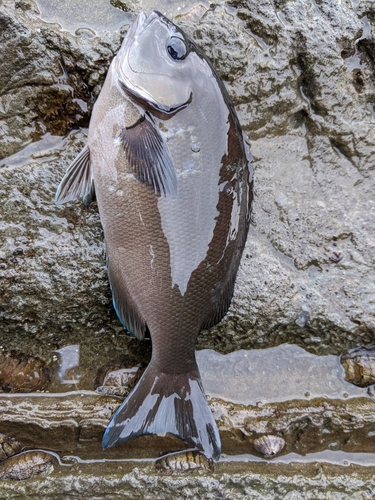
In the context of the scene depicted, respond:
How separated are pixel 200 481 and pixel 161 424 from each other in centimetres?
56

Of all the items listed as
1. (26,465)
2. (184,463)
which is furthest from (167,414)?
(26,465)

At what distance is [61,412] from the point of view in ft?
9.80

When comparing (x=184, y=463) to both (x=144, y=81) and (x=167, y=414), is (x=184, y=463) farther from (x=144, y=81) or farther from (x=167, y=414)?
(x=144, y=81)

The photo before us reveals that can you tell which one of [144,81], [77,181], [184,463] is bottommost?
[184,463]

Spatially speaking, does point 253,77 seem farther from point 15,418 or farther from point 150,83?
point 15,418

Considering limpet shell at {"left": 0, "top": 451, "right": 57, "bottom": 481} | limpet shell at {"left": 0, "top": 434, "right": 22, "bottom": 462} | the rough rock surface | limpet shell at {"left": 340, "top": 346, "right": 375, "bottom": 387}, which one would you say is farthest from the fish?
limpet shell at {"left": 340, "top": 346, "right": 375, "bottom": 387}

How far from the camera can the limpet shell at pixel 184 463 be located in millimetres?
2967

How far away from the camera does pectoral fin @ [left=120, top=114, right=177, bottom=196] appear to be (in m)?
2.48

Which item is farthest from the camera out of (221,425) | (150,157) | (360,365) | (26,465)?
(360,365)

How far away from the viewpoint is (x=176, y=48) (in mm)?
2541

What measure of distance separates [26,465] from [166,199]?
1.98m

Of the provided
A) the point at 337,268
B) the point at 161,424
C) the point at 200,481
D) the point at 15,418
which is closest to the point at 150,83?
the point at 337,268

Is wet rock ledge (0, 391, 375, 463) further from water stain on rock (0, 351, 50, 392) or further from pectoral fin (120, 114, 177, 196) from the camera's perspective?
pectoral fin (120, 114, 177, 196)

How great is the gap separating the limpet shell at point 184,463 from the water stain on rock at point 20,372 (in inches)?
38.8
